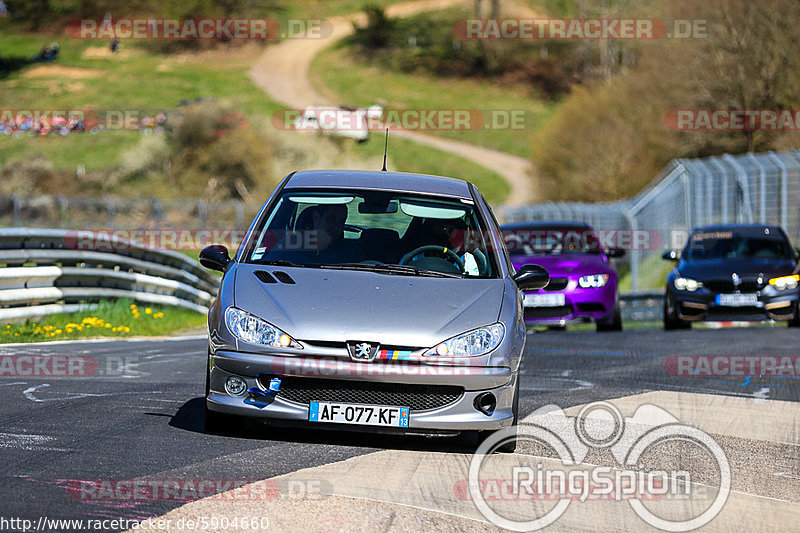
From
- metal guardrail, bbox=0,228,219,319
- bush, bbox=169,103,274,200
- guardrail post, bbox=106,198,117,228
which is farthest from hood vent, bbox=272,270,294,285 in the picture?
bush, bbox=169,103,274,200

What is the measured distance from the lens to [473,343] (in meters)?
6.90

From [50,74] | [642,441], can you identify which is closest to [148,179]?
[50,74]

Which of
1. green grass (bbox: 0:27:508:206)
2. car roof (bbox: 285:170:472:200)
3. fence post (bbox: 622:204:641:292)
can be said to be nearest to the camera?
car roof (bbox: 285:170:472:200)

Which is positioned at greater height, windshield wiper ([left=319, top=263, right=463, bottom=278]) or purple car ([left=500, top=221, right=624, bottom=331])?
windshield wiper ([left=319, top=263, right=463, bottom=278])

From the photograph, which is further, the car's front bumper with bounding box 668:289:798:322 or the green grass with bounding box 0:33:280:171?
the green grass with bounding box 0:33:280:171

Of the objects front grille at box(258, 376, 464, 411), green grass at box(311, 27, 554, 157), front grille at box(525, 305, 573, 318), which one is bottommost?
green grass at box(311, 27, 554, 157)

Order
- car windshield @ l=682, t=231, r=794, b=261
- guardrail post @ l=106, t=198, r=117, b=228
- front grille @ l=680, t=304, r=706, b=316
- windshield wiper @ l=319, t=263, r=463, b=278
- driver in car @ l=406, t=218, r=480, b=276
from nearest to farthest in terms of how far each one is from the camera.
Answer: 1. windshield wiper @ l=319, t=263, r=463, b=278
2. driver in car @ l=406, t=218, r=480, b=276
3. front grille @ l=680, t=304, r=706, b=316
4. car windshield @ l=682, t=231, r=794, b=261
5. guardrail post @ l=106, t=198, r=117, b=228

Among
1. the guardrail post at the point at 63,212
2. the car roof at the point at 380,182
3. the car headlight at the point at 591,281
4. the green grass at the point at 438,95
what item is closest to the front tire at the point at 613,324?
the car headlight at the point at 591,281

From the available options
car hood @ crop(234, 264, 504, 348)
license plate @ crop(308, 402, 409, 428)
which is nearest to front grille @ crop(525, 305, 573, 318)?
car hood @ crop(234, 264, 504, 348)

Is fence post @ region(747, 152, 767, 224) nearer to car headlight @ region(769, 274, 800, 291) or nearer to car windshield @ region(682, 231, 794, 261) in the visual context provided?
car windshield @ region(682, 231, 794, 261)

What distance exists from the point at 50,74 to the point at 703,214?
67.5 meters

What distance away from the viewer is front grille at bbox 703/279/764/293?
18.3 m

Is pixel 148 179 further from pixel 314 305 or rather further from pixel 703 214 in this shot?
pixel 314 305

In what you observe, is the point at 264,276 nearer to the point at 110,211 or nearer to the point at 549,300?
the point at 549,300
